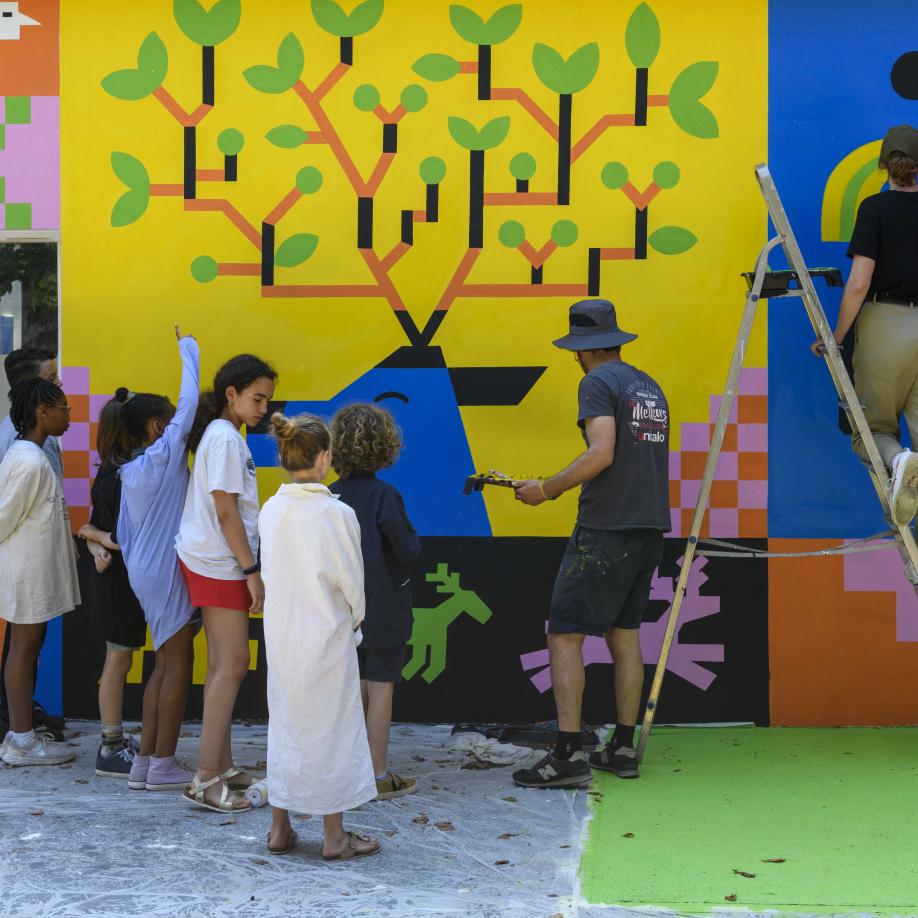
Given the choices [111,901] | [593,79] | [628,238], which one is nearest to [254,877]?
[111,901]

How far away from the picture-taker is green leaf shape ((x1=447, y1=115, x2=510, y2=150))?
19.1ft

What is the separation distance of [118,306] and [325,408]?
114 cm

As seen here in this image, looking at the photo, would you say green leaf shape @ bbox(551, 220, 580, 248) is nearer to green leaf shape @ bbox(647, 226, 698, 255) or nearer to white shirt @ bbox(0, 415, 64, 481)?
green leaf shape @ bbox(647, 226, 698, 255)

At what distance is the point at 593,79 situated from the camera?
19.0 feet

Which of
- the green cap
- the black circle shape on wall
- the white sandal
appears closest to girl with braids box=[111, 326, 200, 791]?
the white sandal

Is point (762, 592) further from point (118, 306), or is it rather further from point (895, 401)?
point (118, 306)

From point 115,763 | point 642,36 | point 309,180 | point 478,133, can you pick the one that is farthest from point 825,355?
point 115,763

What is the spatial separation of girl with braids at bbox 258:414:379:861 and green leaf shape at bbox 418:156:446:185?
2.09 m

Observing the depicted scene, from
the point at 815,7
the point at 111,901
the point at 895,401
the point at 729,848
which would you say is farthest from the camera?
the point at 815,7

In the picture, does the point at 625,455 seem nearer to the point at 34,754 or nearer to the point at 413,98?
the point at 413,98

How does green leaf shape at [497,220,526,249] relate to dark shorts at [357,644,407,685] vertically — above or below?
above

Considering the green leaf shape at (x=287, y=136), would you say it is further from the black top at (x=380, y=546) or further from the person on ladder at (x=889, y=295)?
the person on ladder at (x=889, y=295)

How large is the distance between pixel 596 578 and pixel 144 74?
128 inches

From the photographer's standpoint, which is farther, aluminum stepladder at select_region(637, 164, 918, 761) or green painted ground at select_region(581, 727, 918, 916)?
aluminum stepladder at select_region(637, 164, 918, 761)
